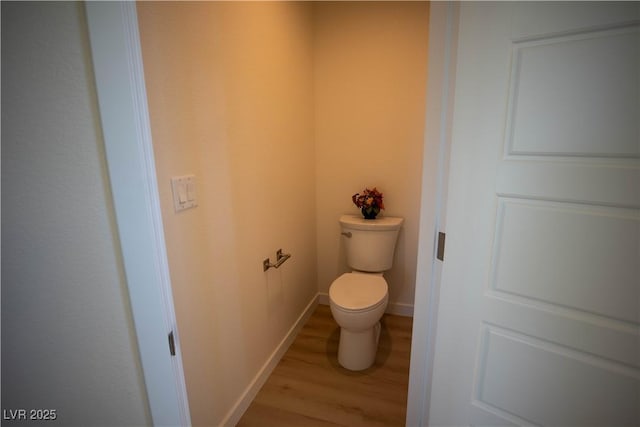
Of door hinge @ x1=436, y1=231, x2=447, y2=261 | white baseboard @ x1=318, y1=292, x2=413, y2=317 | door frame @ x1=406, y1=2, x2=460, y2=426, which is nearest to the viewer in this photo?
door frame @ x1=406, y1=2, x2=460, y2=426

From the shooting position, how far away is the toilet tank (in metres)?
2.13

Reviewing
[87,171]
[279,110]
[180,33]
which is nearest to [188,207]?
[87,171]

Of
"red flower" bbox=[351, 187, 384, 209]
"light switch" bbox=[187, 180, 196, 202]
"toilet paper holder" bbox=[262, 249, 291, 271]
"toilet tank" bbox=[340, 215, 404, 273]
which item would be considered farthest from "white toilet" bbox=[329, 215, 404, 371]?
"light switch" bbox=[187, 180, 196, 202]

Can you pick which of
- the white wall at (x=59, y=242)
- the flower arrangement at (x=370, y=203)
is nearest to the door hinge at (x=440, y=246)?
the white wall at (x=59, y=242)

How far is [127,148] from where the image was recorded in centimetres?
64

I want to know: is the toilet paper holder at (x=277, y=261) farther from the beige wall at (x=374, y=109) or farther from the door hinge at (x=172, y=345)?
the door hinge at (x=172, y=345)

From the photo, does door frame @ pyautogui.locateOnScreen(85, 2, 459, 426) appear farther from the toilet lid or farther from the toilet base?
the toilet base

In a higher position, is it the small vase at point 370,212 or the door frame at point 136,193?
the door frame at point 136,193

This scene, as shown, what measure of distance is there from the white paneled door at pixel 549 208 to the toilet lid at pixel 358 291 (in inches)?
33.1

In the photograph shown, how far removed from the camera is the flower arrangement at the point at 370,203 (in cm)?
217

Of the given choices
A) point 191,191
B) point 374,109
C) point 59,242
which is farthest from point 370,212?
point 59,242

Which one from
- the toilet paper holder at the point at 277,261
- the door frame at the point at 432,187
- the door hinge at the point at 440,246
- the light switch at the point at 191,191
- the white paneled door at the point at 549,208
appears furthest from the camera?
the toilet paper holder at the point at 277,261

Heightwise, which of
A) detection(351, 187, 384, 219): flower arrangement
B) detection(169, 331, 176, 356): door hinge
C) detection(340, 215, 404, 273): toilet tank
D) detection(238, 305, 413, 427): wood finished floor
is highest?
detection(351, 187, 384, 219): flower arrangement

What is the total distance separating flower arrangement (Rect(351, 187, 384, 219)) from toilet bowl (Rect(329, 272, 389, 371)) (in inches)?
18.7
